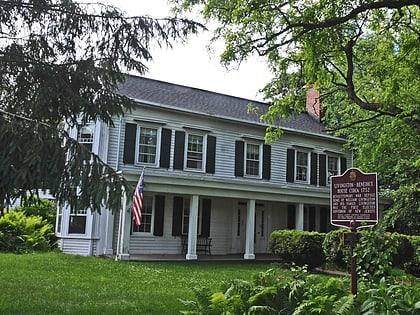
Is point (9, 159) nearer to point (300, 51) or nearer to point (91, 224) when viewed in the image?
point (300, 51)

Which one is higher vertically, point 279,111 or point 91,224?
point 279,111

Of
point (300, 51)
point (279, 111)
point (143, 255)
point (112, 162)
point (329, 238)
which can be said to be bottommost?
point (143, 255)

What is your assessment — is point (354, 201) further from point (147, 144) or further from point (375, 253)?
point (147, 144)

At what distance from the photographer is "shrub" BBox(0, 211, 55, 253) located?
16.0 m

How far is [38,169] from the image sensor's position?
17.5ft

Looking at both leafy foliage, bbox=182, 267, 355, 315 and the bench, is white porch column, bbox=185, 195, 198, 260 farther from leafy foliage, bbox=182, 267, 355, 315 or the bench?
leafy foliage, bbox=182, 267, 355, 315

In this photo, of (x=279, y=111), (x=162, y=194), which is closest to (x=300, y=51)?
(x=279, y=111)

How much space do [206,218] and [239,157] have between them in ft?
9.68

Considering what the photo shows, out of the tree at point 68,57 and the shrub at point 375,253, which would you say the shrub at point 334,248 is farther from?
the tree at point 68,57

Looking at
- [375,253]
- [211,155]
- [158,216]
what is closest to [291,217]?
[211,155]

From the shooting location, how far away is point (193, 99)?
774 inches

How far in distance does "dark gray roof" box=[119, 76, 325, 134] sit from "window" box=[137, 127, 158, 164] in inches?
45.9

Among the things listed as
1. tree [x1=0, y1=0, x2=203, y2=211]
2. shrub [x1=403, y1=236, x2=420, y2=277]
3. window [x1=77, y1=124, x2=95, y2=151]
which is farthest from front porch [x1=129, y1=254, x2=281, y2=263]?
tree [x1=0, y1=0, x2=203, y2=211]

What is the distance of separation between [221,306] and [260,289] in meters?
0.52
